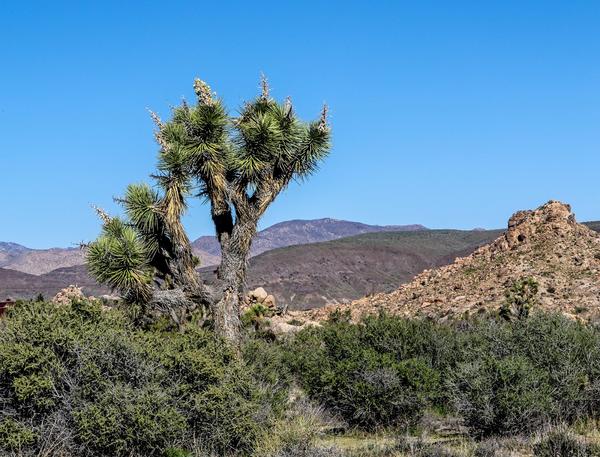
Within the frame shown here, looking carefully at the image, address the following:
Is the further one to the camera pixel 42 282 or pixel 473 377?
pixel 42 282

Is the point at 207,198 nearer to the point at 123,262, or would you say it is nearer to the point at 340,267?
the point at 123,262

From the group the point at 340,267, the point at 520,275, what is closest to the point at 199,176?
the point at 520,275

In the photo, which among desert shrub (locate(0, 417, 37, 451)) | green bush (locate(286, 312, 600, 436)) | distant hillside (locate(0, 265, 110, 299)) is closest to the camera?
desert shrub (locate(0, 417, 37, 451))

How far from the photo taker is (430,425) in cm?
1273

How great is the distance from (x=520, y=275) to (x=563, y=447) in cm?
2746

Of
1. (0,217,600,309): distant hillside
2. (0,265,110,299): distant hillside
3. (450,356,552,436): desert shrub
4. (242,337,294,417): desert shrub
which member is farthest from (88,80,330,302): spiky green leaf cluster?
(0,265,110,299): distant hillside

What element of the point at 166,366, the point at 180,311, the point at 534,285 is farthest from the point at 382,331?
the point at 534,285

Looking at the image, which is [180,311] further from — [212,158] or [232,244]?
[212,158]

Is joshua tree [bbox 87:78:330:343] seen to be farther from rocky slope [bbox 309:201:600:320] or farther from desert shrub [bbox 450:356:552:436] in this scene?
rocky slope [bbox 309:201:600:320]

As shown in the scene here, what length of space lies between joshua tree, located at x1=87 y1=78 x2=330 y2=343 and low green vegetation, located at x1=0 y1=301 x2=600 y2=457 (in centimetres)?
217

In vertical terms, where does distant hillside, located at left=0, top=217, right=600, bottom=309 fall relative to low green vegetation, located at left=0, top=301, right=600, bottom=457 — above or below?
above

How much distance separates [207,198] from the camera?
1588 cm

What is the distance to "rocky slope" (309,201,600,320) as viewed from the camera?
33094 millimetres

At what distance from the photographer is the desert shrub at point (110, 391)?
808cm
